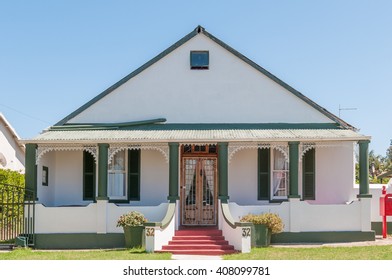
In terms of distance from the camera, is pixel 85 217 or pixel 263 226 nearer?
pixel 263 226

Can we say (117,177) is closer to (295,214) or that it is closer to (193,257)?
(193,257)

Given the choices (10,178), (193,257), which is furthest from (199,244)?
(10,178)

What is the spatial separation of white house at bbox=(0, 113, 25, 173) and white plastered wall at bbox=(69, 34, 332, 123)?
11031 millimetres

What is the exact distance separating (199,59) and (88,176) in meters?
5.87

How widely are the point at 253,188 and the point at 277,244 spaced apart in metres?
2.87

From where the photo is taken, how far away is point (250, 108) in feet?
74.4

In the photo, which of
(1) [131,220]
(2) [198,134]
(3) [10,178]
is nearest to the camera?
(1) [131,220]

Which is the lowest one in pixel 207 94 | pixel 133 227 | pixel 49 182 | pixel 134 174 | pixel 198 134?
pixel 133 227

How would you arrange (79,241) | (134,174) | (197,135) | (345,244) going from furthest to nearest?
(134,174)
(197,135)
(79,241)
(345,244)

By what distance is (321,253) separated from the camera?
1727 cm

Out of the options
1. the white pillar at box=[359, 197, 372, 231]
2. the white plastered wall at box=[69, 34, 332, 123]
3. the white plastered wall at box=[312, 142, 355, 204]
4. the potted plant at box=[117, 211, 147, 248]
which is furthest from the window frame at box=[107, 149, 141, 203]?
the white pillar at box=[359, 197, 372, 231]

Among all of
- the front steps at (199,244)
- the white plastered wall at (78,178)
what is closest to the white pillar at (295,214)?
the front steps at (199,244)

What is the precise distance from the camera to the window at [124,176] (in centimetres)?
2225

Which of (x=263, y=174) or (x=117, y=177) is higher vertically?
(x=263, y=174)
